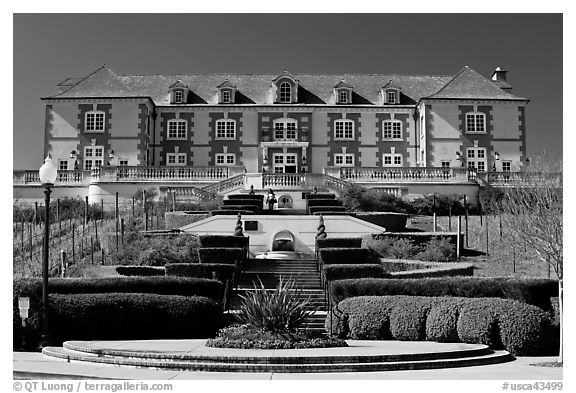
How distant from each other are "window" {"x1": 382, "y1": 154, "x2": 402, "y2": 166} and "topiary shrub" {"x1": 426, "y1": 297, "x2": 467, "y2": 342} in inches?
1333

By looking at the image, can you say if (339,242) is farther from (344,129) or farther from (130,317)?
(344,129)

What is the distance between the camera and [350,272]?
77.5ft

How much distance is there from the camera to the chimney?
2176 inches

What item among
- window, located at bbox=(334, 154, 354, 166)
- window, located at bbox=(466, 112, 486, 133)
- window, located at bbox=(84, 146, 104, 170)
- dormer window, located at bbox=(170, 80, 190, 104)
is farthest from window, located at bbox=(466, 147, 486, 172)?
window, located at bbox=(84, 146, 104, 170)

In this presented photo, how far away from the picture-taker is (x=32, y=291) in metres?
17.5

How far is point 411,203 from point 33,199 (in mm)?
21253

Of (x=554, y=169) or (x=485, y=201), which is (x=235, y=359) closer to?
(x=554, y=169)

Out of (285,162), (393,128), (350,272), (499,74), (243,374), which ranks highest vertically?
(499,74)

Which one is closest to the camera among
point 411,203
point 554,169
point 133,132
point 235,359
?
point 235,359

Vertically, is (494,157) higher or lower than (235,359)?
higher

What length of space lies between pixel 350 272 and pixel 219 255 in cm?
563

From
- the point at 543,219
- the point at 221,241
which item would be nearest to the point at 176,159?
the point at 221,241

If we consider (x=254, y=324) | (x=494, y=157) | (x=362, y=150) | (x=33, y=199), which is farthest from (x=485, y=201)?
(x=254, y=324)

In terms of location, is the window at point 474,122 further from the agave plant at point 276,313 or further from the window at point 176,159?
the agave plant at point 276,313
